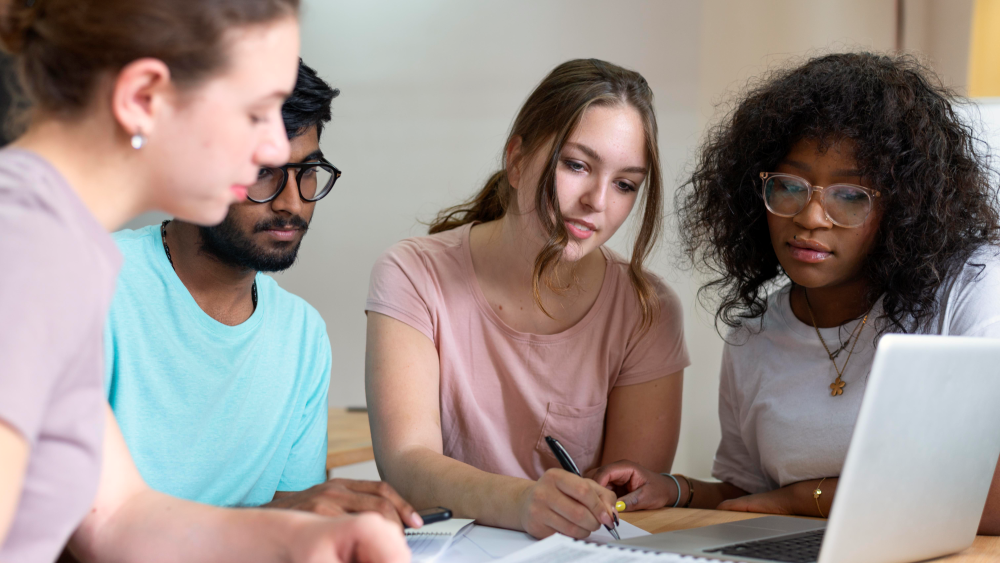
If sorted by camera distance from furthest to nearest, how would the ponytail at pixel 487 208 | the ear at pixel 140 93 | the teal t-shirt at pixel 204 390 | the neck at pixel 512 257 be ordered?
the ponytail at pixel 487 208
the neck at pixel 512 257
the teal t-shirt at pixel 204 390
the ear at pixel 140 93

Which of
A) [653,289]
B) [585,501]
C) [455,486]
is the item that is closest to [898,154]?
[653,289]

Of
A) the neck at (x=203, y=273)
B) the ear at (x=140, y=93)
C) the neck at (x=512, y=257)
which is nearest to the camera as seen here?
the ear at (x=140, y=93)

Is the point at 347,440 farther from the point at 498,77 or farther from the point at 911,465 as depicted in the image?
the point at 911,465

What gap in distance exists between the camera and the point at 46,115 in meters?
0.60

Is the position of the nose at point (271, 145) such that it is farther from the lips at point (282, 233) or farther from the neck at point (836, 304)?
the neck at point (836, 304)

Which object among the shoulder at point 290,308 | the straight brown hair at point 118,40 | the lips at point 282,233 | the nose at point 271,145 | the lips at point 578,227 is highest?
the straight brown hair at point 118,40

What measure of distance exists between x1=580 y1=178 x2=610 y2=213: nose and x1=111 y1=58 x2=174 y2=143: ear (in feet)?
2.87

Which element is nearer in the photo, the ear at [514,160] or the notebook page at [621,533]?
the notebook page at [621,533]

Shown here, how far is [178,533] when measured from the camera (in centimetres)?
71

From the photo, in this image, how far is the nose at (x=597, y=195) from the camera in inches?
53.9

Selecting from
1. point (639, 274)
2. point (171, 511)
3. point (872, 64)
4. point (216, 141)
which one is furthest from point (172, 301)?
point (872, 64)

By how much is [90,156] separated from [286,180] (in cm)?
68

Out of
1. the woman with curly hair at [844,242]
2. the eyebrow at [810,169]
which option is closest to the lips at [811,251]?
the woman with curly hair at [844,242]

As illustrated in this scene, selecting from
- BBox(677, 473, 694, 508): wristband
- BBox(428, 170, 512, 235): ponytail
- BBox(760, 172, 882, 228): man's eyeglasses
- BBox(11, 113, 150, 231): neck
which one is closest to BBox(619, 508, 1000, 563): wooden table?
BBox(677, 473, 694, 508): wristband
